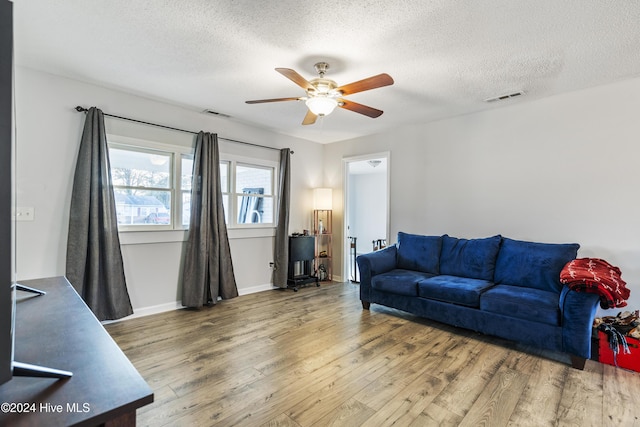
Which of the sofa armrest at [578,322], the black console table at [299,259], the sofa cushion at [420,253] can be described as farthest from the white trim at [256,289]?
the sofa armrest at [578,322]

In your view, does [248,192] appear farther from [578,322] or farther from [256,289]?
[578,322]

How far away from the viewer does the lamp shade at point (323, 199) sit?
540cm

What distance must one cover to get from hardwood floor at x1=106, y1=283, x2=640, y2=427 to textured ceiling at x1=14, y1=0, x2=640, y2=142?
8.21 ft

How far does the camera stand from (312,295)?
4531mm

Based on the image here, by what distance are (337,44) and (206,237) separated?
2728 mm

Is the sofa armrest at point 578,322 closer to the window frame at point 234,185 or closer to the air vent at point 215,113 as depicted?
the window frame at point 234,185

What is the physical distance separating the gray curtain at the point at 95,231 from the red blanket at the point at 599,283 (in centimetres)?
423

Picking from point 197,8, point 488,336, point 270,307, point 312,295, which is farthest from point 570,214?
point 197,8

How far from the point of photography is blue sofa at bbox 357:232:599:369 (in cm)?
251

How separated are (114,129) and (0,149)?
10.6 ft

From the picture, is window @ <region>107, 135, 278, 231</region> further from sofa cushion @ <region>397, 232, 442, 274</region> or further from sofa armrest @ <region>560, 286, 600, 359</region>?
sofa armrest @ <region>560, 286, 600, 359</region>

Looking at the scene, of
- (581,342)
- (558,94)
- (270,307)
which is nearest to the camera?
(581,342)

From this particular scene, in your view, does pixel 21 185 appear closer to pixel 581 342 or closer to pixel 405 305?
pixel 405 305

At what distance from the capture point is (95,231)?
3125mm
